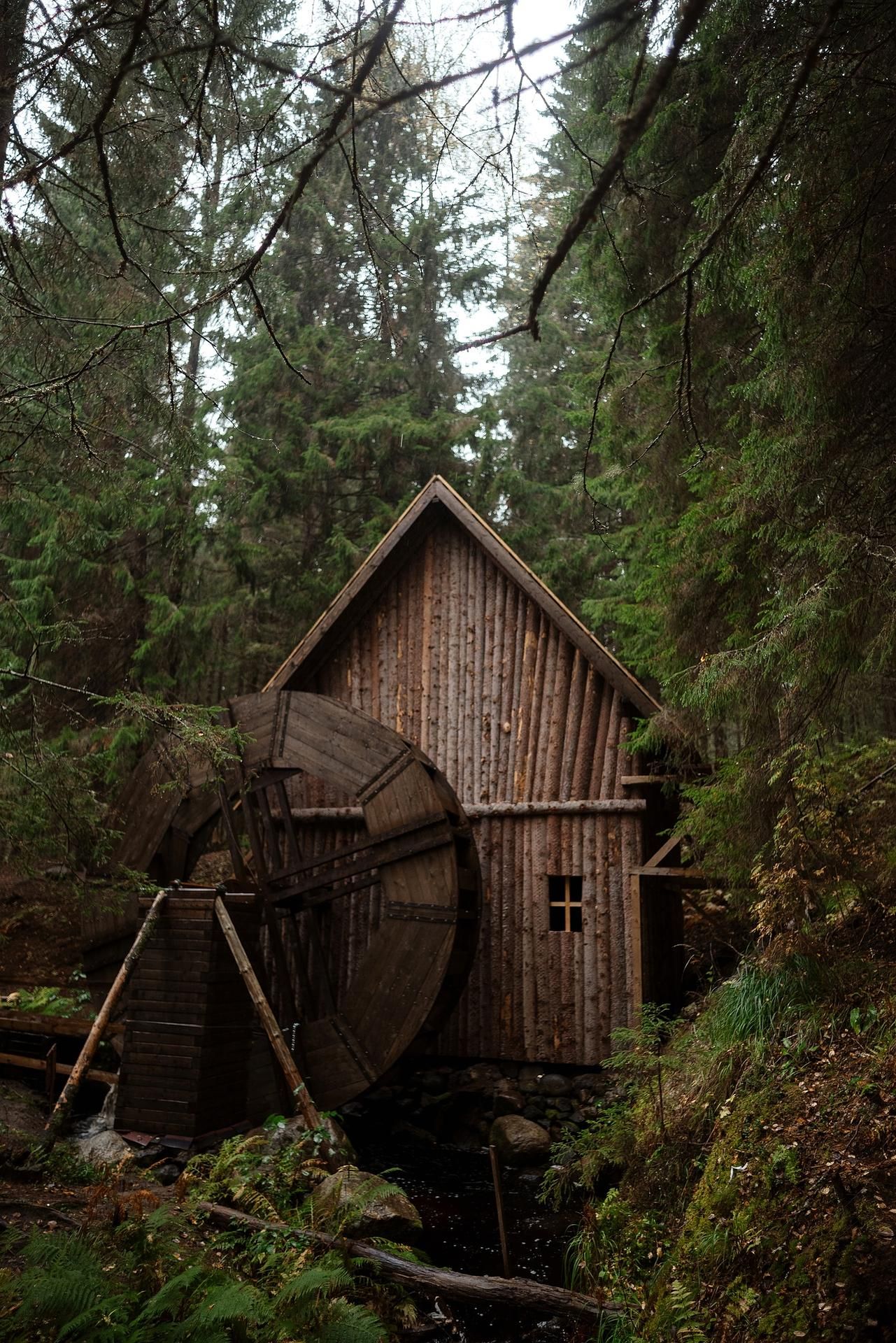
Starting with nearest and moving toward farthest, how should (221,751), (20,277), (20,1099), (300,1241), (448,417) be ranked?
(300,1241), (221,751), (20,277), (20,1099), (448,417)

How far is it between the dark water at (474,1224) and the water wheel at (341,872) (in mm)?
757

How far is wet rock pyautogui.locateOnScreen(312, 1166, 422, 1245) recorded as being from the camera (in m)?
5.54

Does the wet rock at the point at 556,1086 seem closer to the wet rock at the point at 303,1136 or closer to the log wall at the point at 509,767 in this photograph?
the log wall at the point at 509,767

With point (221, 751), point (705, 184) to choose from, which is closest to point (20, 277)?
point (221, 751)

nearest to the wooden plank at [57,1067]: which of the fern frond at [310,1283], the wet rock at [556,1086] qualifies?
the wet rock at [556,1086]

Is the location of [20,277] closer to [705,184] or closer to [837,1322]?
[705,184]

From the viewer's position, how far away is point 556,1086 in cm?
866

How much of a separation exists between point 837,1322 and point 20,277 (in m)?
7.40

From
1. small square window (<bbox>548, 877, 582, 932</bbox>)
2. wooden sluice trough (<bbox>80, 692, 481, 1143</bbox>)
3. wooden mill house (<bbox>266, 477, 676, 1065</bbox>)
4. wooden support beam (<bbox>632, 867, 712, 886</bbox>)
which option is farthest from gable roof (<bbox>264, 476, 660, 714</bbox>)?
small square window (<bbox>548, 877, 582, 932</bbox>)

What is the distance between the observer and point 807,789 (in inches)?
219

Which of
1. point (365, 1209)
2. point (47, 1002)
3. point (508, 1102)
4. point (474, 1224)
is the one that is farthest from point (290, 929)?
point (365, 1209)

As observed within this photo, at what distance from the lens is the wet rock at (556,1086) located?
8617 mm

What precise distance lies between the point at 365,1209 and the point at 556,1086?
3383 mm

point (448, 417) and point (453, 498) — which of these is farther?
point (448, 417)
